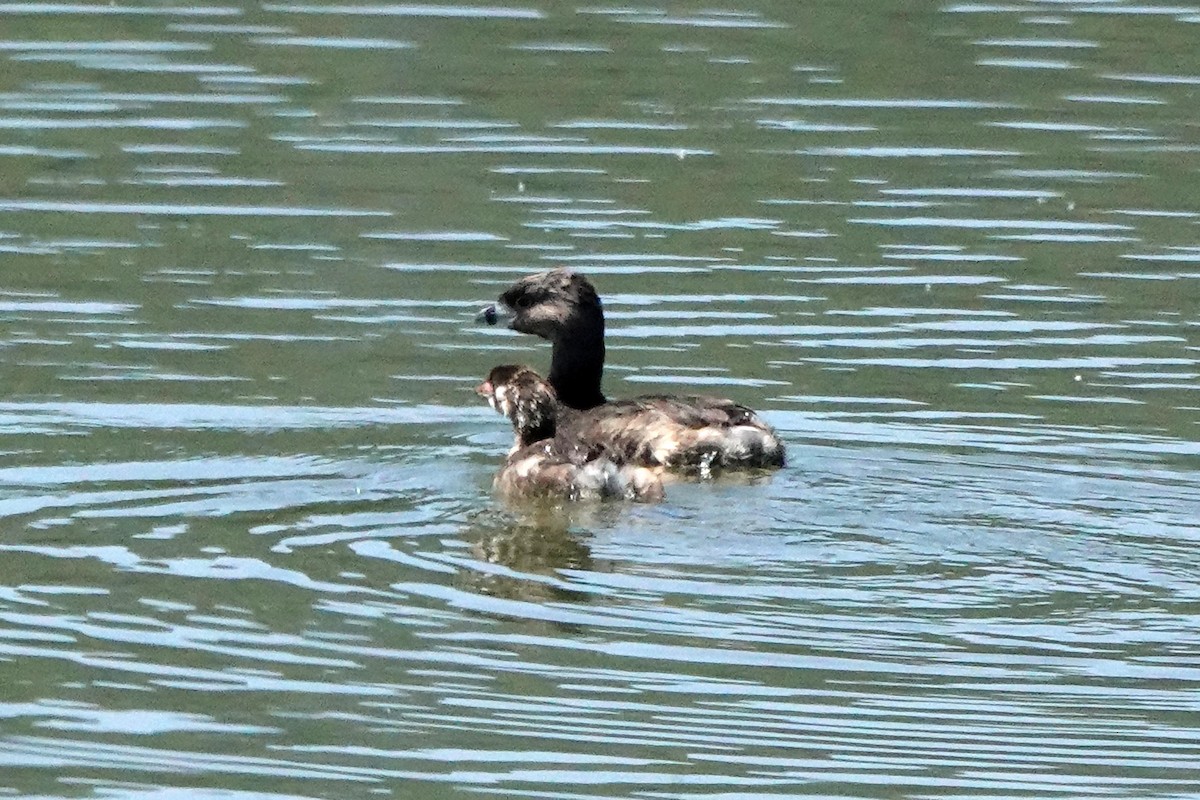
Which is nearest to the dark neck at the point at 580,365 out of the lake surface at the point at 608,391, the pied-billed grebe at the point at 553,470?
the lake surface at the point at 608,391

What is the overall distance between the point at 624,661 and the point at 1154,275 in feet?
24.3

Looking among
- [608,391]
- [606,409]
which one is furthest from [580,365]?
[608,391]

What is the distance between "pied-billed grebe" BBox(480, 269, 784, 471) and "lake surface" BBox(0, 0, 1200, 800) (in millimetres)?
222

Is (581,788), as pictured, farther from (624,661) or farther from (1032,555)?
(1032,555)

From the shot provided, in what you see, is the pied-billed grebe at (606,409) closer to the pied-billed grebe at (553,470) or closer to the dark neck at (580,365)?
the dark neck at (580,365)

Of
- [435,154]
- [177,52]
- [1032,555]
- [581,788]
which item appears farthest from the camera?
[177,52]

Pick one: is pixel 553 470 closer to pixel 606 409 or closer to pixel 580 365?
pixel 606 409

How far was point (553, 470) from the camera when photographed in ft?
39.0

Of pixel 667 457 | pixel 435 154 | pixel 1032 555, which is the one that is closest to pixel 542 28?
pixel 435 154

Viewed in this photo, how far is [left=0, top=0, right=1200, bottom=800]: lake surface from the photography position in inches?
342

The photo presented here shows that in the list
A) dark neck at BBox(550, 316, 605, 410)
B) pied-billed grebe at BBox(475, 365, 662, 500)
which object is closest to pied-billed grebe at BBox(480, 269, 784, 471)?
dark neck at BBox(550, 316, 605, 410)

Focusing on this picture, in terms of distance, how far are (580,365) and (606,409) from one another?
802 mm

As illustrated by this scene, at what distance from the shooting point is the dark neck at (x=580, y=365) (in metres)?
13.5

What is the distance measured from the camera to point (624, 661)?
925 cm
